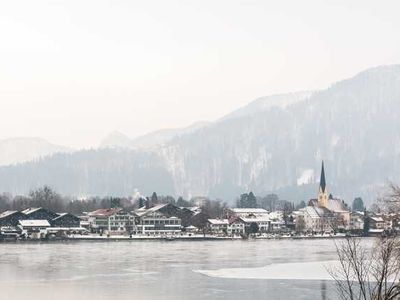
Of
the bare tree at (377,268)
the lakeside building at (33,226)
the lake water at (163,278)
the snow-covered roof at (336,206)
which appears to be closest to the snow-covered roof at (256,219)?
the snow-covered roof at (336,206)

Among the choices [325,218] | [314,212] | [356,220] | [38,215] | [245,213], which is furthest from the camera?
[356,220]

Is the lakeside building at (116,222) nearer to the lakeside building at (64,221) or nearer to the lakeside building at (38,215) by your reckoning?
the lakeside building at (64,221)

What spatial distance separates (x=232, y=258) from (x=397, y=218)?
31715 millimetres

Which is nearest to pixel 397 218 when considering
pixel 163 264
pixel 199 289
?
pixel 199 289

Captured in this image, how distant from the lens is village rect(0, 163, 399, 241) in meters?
99.8

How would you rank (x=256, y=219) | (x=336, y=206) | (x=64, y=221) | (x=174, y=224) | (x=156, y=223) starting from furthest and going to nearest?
1. (x=336, y=206)
2. (x=256, y=219)
3. (x=174, y=224)
4. (x=156, y=223)
5. (x=64, y=221)

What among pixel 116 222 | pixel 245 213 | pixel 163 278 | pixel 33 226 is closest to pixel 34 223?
pixel 33 226

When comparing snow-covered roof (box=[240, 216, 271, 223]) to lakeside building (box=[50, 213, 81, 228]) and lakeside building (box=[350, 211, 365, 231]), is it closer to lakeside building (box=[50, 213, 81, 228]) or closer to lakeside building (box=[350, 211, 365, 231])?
lakeside building (box=[350, 211, 365, 231])

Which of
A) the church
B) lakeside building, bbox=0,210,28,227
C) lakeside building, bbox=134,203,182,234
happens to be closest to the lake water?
lakeside building, bbox=0,210,28,227

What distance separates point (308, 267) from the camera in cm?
4147

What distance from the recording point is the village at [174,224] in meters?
99.8

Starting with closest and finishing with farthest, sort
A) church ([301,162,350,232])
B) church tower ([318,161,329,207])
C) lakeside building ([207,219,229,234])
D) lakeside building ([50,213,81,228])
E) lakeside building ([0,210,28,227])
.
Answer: lakeside building ([0,210,28,227]), lakeside building ([50,213,81,228]), lakeside building ([207,219,229,234]), church ([301,162,350,232]), church tower ([318,161,329,207])

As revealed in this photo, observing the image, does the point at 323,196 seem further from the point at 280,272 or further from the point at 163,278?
the point at 163,278

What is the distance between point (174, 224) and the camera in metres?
113
